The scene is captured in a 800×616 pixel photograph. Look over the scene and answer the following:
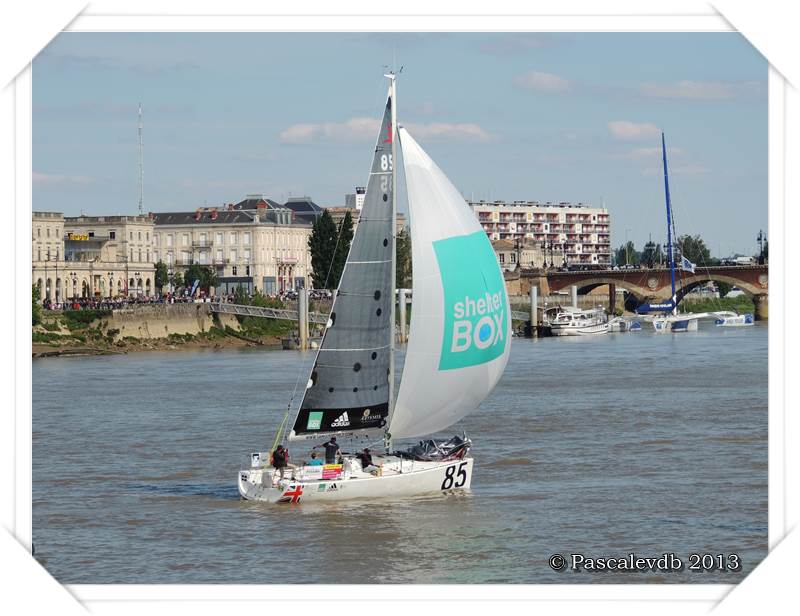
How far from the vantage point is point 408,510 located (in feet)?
71.3

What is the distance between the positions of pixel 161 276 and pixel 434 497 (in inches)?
3237

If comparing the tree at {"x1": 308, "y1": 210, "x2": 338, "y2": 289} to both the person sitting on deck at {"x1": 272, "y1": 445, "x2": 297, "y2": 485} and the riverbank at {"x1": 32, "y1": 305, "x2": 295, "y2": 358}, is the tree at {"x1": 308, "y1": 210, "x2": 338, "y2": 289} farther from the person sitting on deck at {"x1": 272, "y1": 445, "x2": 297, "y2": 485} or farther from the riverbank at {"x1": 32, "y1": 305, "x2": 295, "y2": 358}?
the person sitting on deck at {"x1": 272, "y1": 445, "x2": 297, "y2": 485}

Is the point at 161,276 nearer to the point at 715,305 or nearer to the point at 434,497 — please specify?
the point at 715,305

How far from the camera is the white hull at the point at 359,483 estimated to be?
21.9 m

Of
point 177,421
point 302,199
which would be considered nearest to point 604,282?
point 302,199

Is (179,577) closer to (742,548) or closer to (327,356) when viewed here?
(327,356)

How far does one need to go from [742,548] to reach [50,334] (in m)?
50.3

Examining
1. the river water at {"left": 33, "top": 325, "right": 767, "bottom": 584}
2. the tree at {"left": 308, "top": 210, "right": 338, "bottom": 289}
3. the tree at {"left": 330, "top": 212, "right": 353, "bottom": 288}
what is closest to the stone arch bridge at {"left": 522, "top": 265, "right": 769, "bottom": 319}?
the tree at {"left": 308, "top": 210, "right": 338, "bottom": 289}

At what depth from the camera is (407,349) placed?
2181 cm

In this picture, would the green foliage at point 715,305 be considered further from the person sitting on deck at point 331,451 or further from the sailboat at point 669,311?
the person sitting on deck at point 331,451

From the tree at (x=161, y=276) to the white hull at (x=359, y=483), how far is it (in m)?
81.2

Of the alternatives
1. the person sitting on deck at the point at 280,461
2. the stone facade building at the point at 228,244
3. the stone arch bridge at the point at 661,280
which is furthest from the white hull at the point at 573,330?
the person sitting on deck at the point at 280,461

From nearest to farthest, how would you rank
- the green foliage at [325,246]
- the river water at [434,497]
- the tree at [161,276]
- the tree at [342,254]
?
the river water at [434,497], the tree at [342,254], the green foliage at [325,246], the tree at [161,276]

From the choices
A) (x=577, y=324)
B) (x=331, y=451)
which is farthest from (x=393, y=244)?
(x=577, y=324)
